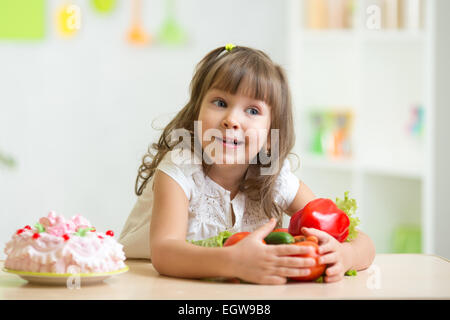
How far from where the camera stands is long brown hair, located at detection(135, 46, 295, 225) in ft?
4.28

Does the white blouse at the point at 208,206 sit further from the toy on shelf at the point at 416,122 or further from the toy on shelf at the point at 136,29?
the toy on shelf at the point at 136,29

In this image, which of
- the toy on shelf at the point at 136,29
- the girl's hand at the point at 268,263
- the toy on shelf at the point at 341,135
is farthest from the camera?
the toy on shelf at the point at 136,29

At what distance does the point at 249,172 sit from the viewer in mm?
1459

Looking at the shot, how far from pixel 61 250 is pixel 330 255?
1.34ft

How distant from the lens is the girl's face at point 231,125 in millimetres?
1261

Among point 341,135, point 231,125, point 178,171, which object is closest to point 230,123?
point 231,125

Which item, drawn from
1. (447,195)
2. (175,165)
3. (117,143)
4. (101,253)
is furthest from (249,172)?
(117,143)

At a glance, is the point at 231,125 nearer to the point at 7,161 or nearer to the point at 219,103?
the point at 219,103

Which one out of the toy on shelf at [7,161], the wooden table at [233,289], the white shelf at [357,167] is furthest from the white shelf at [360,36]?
the wooden table at [233,289]

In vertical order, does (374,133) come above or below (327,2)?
below

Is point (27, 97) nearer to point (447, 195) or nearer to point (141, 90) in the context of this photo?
point (141, 90)

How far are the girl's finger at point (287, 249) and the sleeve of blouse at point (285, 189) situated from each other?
1.54 feet

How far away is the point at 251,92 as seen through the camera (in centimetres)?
130

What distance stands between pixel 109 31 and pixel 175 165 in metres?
2.56
